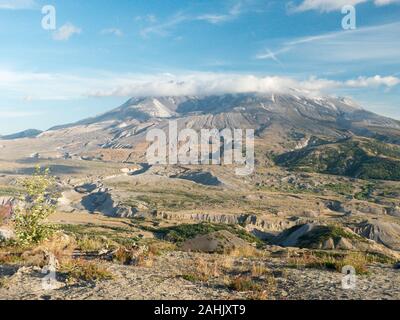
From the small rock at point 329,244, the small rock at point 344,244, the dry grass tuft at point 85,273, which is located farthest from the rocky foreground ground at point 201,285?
the small rock at point 344,244

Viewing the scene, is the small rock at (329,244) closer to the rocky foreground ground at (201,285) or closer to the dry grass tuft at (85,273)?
the rocky foreground ground at (201,285)

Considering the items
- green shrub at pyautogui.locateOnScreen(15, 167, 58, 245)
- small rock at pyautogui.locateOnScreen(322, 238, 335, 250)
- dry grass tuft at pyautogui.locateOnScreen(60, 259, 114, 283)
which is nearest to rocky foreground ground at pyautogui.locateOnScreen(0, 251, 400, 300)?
dry grass tuft at pyautogui.locateOnScreen(60, 259, 114, 283)

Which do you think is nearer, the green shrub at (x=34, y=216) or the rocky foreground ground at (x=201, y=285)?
the rocky foreground ground at (x=201, y=285)

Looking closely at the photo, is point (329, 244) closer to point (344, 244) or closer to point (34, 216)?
point (344, 244)

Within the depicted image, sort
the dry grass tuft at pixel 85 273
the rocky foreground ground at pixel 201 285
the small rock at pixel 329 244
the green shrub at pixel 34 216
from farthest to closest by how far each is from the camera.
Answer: the small rock at pixel 329 244
the green shrub at pixel 34 216
the dry grass tuft at pixel 85 273
the rocky foreground ground at pixel 201 285

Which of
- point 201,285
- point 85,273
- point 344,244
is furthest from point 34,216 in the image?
point 344,244

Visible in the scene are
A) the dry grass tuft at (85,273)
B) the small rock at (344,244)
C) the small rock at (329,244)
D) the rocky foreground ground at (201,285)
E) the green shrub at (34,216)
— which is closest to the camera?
the rocky foreground ground at (201,285)

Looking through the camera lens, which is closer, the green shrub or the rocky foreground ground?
the rocky foreground ground

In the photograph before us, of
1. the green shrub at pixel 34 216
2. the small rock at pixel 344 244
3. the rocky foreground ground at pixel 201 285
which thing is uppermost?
the green shrub at pixel 34 216

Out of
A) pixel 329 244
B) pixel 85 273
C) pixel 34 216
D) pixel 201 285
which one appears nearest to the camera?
pixel 201 285

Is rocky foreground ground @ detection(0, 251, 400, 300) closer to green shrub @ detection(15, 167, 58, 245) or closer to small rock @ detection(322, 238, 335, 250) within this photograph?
green shrub @ detection(15, 167, 58, 245)

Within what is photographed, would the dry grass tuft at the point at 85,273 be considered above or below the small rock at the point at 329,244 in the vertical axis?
above
